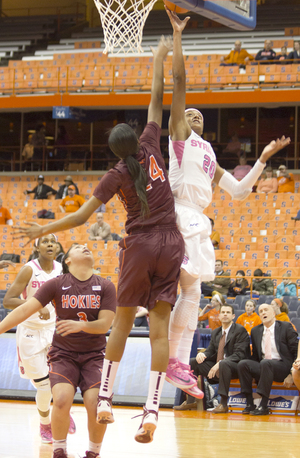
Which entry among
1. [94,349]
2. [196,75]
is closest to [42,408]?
[94,349]

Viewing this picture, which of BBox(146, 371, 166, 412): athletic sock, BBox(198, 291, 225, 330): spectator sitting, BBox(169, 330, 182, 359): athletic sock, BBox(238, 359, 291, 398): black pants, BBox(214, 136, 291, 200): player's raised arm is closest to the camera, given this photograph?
BBox(146, 371, 166, 412): athletic sock

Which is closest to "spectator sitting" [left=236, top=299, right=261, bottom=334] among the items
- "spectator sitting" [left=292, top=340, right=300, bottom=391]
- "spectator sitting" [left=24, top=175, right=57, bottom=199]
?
"spectator sitting" [left=292, top=340, right=300, bottom=391]

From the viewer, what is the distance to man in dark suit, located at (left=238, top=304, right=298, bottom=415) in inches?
320

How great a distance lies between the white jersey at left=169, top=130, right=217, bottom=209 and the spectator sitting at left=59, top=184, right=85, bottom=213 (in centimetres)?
1254

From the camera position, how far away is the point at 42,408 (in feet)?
20.9

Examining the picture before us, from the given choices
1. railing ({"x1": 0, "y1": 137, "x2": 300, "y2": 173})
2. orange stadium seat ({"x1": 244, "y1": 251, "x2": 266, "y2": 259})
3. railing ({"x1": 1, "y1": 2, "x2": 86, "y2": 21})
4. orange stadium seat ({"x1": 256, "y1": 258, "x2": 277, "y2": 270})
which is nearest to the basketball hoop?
orange stadium seat ({"x1": 256, "y1": 258, "x2": 277, "y2": 270})

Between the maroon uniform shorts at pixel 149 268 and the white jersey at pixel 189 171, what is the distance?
46 cm

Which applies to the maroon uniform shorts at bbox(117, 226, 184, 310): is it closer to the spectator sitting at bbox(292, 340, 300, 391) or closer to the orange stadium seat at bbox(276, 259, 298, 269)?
the spectator sitting at bbox(292, 340, 300, 391)

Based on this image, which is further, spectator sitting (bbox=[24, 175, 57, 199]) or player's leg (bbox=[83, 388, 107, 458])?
spectator sitting (bbox=[24, 175, 57, 199])

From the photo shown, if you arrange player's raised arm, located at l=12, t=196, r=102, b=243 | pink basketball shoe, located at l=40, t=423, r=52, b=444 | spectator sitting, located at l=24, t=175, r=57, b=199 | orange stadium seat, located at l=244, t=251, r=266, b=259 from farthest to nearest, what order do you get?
1. spectator sitting, located at l=24, t=175, r=57, b=199
2. orange stadium seat, located at l=244, t=251, r=266, b=259
3. pink basketball shoe, located at l=40, t=423, r=52, b=444
4. player's raised arm, located at l=12, t=196, r=102, b=243

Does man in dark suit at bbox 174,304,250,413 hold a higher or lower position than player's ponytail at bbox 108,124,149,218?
lower

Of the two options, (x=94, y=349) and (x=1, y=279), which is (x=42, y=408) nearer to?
(x=94, y=349)

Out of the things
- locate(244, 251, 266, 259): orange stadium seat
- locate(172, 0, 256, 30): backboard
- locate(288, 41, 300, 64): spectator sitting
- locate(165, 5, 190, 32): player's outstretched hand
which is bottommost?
locate(244, 251, 266, 259): orange stadium seat

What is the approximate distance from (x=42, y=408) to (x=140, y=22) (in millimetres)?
3879
